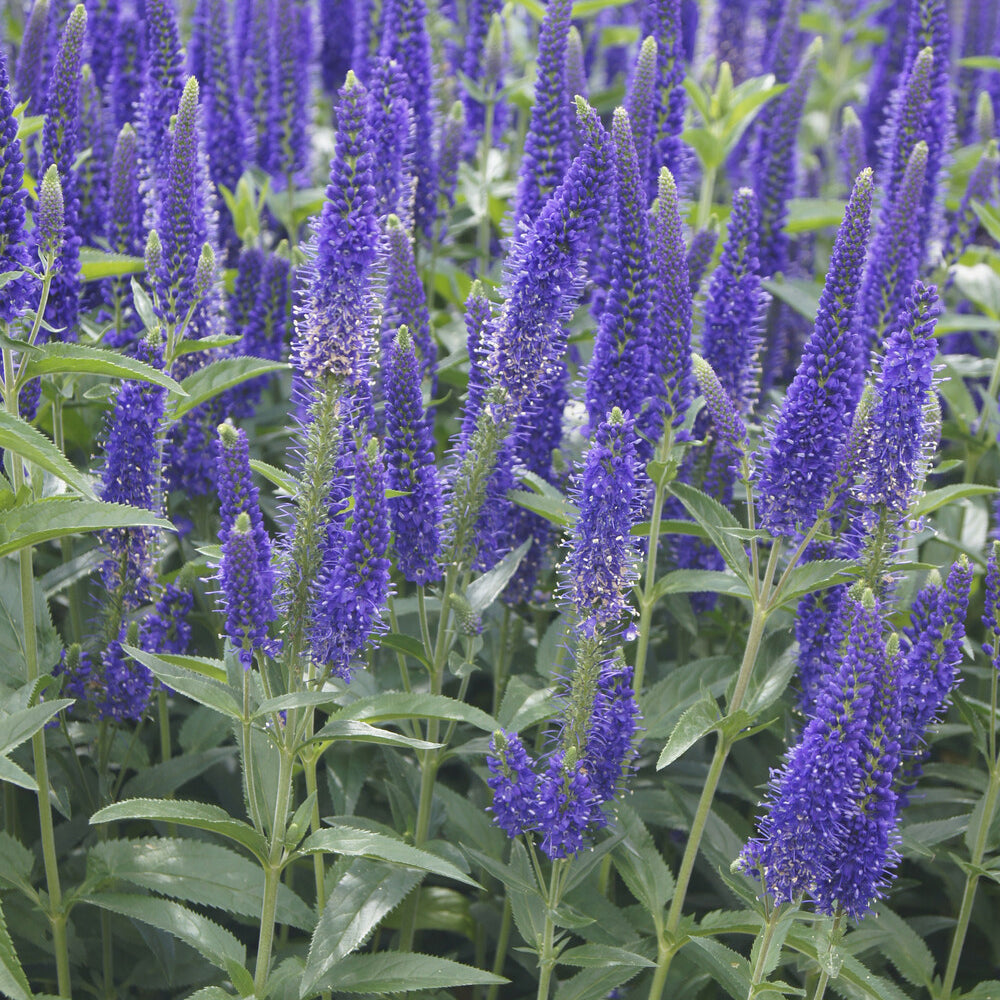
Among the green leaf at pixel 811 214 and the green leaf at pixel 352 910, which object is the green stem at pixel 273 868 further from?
the green leaf at pixel 811 214

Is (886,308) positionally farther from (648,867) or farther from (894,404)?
(648,867)

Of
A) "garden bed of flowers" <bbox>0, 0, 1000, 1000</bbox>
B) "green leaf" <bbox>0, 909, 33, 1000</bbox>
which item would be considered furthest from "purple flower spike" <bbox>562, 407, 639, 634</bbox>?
"green leaf" <bbox>0, 909, 33, 1000</bbox>

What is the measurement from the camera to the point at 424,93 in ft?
18.6

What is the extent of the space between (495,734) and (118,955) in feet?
7.30

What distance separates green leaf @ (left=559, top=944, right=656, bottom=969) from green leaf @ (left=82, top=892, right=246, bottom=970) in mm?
1010

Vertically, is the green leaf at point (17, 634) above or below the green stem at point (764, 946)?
above

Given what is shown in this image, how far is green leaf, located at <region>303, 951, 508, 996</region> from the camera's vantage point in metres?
3.59

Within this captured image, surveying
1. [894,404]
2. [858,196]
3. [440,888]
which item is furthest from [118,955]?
[858,196]

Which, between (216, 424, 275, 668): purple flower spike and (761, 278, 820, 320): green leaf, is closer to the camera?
(216, 424, 275, 668): purple flower spike

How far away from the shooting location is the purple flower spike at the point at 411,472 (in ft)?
12.1

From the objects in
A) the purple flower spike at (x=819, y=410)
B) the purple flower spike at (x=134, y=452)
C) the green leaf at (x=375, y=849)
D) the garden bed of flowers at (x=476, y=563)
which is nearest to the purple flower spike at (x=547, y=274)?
the garden bed of flowers at (x=476, y=563)

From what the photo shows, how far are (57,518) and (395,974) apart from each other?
5.55 ft

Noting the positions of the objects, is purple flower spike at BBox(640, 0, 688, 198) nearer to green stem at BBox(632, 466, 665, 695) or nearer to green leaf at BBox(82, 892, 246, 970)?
green stem at BBox(632, 466, 665, 695)

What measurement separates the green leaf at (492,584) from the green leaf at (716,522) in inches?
22.8
